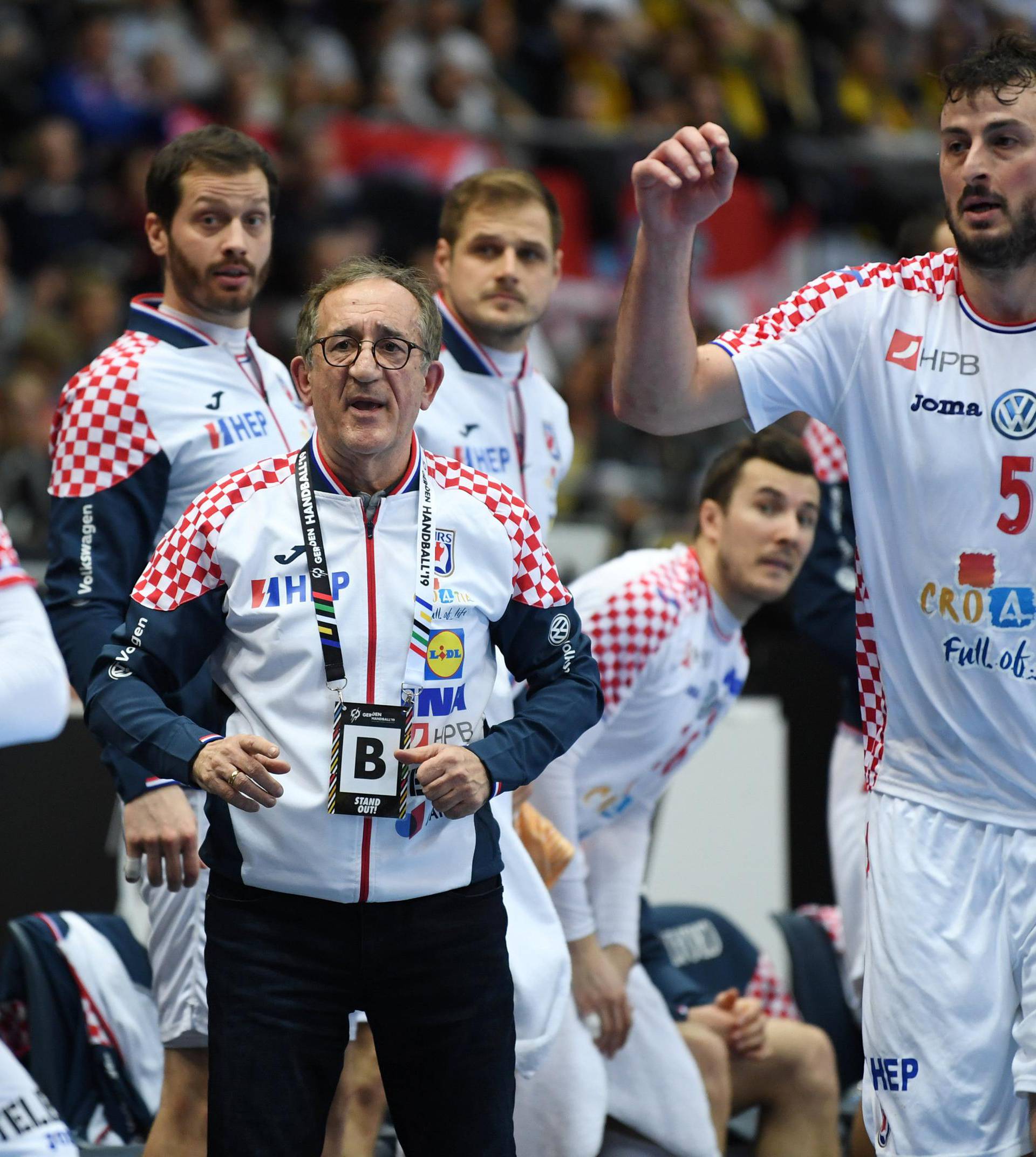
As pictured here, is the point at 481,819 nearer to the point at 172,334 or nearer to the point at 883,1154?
the point at 883,1154

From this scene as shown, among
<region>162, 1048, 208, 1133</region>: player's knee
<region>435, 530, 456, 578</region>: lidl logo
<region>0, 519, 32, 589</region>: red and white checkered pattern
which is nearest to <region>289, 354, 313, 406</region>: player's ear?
<region>435, 530, 456, 578</region>: lidl logo

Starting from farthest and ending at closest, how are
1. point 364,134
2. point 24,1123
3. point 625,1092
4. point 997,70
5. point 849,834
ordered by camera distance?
point 364,134 → point 849,834 → point 625,1092 → point 997,70 → point 24,1123

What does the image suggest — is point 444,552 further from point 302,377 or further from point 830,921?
point 830,921

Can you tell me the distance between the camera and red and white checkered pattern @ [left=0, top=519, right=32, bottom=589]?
2.88 metres

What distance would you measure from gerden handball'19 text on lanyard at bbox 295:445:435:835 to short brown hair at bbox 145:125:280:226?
134 cm

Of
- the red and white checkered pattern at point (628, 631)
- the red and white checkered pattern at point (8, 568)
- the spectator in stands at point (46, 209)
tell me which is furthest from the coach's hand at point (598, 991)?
the spectator in stands at point (46, 209)

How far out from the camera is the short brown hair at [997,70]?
126 inches

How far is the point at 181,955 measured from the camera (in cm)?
390

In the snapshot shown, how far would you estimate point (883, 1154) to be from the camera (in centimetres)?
316

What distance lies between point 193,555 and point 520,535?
617 mm

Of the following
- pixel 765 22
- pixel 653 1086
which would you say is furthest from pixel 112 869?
pixel 765 22

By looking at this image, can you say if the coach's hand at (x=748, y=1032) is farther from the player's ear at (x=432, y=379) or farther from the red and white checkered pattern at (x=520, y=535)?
the player's ear at (x=432, y=379)

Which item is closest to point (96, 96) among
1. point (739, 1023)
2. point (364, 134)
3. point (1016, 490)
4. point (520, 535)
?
point (364, 134)

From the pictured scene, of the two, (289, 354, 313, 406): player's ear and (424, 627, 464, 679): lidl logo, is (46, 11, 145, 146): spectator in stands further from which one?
(424, 627, 464, 679): lidl logo
